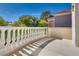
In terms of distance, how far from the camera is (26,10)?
1753mm

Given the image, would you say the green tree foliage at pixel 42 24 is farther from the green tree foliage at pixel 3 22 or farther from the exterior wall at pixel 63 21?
the green tree foliage at pixel 3 22

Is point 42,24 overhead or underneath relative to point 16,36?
overhead

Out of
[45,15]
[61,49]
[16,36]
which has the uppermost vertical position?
[45,15]

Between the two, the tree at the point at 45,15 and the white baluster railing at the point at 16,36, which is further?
the tree at the point at 45,15

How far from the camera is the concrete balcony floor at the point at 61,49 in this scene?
171 cm

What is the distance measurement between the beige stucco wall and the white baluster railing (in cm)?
8

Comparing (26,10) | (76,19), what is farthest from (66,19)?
(26,10)

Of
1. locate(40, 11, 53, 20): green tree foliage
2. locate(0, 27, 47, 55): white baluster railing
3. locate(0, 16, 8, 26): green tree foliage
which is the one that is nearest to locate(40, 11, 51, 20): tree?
locate(40, 11, 53, 20): green tree foliage

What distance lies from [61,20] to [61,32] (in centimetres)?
13

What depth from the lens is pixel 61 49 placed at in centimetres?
174

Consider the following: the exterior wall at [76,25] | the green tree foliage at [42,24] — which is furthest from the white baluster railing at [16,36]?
the exterior wall at [76,25]

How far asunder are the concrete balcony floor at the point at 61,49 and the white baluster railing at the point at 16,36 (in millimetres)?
167

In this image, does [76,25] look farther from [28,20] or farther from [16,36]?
[16,36]

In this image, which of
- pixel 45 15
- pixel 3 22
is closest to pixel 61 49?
pixel 45 15
